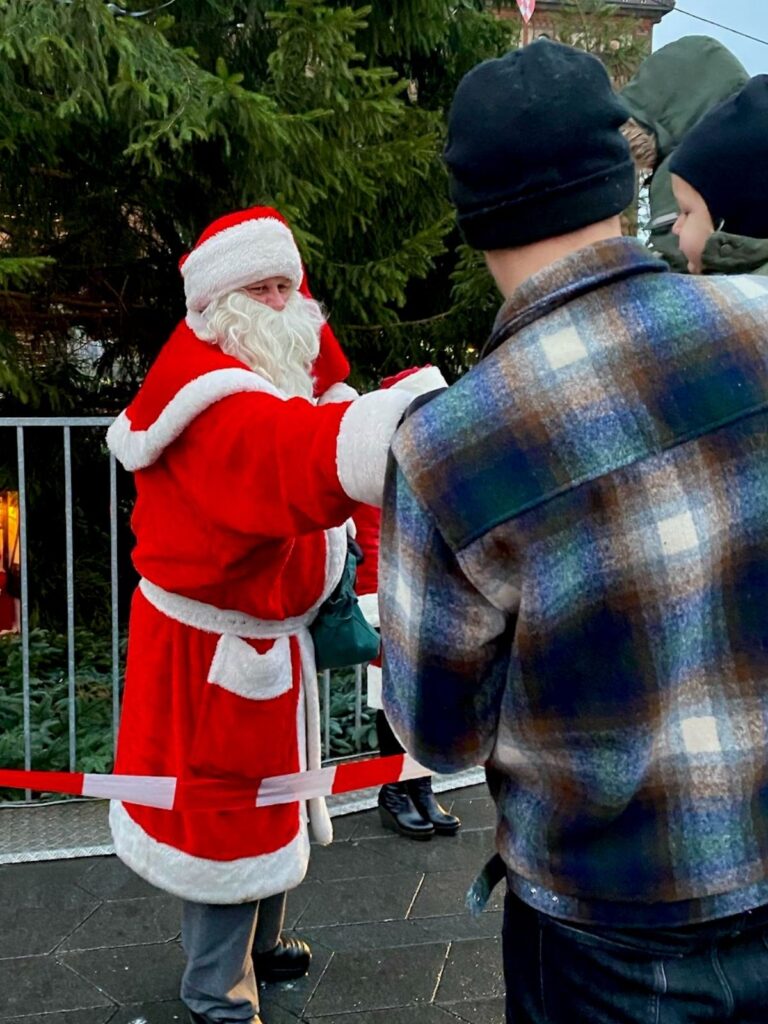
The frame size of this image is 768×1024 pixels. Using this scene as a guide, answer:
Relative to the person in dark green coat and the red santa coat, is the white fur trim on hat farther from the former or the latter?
the person in dark green coat

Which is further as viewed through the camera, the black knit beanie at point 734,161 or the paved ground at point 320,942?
the paved ground at point 320,942

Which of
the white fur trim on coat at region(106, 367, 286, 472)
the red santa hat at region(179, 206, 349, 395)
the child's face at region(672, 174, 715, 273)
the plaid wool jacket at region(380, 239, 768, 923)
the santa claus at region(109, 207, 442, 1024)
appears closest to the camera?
the plaid wool jacket at region(380, 239, 768, 923)

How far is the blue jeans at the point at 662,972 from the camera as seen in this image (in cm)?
124

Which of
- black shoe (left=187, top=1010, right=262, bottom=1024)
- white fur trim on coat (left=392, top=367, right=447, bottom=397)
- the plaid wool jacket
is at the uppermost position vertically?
white fur trim on coat (left=392, top=367, right=447, bottom=397)

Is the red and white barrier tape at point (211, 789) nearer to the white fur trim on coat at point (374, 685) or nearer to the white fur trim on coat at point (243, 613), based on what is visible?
the white fur trim on coat at point (243, 613)

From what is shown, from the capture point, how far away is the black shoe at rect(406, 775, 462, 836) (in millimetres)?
3809

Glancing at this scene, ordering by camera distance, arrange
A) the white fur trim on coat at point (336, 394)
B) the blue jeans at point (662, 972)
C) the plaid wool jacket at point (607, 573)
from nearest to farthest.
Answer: the plaid wool jacket at point (607, 573) → the blue jeans at point (662, 972) → the white fur trim on coat at point (336, 394)

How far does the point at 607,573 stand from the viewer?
111 cm

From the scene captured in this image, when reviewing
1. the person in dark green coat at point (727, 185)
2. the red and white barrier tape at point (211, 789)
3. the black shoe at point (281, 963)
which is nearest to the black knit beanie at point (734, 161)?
the person in dark green coat at point (727, 185)

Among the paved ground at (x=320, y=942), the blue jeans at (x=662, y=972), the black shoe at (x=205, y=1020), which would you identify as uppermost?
the blue jeans at (x=662, y=972)

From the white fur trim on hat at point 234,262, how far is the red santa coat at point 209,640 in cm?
10

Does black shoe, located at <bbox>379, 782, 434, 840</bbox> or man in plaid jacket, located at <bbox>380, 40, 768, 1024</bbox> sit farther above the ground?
man in plaid jacket, located at <bbox>380, 40, 768, 1024</bbox>

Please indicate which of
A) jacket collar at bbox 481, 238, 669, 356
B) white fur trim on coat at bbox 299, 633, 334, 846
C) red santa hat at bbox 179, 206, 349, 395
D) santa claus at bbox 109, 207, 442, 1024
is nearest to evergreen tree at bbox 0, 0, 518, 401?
red santa hat at bbox 179, 206, 349, 395

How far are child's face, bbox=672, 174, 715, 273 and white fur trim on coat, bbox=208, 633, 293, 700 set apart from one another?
1.27 metres
